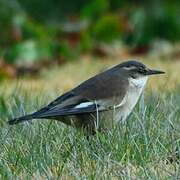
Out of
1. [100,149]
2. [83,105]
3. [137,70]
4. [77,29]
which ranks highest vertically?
[137,70]

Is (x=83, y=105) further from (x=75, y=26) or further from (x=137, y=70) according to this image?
(x=75, y=26)

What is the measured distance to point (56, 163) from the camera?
582cm

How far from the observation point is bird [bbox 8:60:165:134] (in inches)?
269

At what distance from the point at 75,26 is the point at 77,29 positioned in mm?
82

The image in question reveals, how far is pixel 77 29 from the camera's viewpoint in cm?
1470

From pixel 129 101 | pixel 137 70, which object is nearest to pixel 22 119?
pixel 129 101

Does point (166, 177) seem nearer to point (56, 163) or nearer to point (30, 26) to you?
point (56, 163)

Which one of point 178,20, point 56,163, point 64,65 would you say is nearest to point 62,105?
point 56,163

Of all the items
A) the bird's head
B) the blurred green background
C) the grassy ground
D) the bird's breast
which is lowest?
the blurred green background

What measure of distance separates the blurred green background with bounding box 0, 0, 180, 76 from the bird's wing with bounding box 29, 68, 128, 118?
19.6 feet

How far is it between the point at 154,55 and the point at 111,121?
724 cm

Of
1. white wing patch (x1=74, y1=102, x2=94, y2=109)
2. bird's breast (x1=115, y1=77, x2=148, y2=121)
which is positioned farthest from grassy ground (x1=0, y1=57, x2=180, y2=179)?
white wing patch (x1=74, y1=102, x2=94, y2=109)

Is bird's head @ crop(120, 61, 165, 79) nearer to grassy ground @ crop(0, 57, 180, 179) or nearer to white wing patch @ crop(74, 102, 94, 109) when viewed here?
grassy ground @ crop(0, 57, 180, 179)

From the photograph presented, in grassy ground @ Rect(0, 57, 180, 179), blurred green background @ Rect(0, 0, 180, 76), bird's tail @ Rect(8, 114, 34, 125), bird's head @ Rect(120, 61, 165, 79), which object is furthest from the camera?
blurred green background @ Rect(0, 0, 180, 76)
